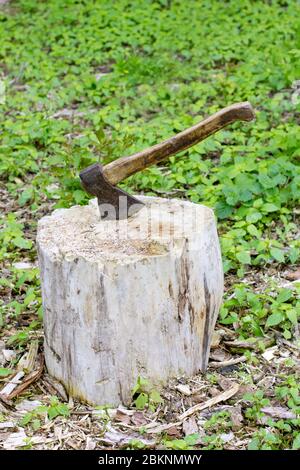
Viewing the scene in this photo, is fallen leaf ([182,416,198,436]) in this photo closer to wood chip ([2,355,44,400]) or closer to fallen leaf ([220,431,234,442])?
fallen leaf ([220,431,234,442])

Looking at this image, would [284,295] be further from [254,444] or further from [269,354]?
[254,444]

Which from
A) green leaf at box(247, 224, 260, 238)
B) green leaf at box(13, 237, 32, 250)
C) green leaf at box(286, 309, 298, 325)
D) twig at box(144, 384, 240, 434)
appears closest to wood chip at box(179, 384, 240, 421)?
twig at box(144, 384, 240, 434)

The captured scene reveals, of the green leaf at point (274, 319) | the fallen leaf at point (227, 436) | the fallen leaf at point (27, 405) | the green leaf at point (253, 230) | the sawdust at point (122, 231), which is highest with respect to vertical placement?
the sawdust at point (122, 231)

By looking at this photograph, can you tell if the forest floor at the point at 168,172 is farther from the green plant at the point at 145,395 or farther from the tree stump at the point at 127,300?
the tree stump at the point at 127,300

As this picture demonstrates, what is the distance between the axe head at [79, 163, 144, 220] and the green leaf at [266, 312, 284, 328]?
2.81 ft

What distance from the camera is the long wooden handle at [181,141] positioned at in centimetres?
376

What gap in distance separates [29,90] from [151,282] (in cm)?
427

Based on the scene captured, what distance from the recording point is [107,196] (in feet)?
12.6

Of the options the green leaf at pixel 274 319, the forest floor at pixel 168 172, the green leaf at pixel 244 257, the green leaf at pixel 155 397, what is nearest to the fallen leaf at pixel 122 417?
the forest floor at pixel 168 172

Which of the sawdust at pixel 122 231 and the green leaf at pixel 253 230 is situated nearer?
the sawdust at pixel 122 231

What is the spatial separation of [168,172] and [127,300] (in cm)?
254

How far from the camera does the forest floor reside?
3.62 metres

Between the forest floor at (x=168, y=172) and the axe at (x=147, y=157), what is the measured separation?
2.81 ft
